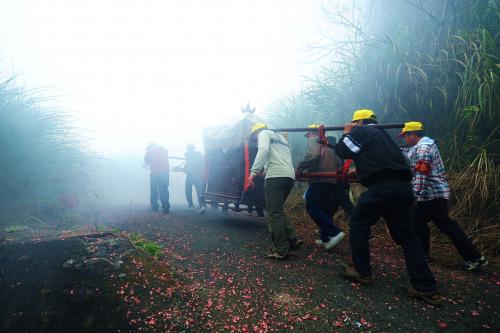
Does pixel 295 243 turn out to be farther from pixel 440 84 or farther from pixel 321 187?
pixel 440 84

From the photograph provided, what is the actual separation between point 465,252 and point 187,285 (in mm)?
3088

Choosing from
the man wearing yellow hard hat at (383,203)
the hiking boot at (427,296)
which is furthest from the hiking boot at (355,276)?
the hiking boot at (427,296)

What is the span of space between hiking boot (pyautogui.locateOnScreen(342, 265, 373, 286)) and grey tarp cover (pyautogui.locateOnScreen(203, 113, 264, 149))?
3232 mm

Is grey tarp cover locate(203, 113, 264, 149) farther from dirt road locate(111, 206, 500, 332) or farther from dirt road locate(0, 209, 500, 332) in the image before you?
dirt road locate(0, 209, 500, 332)

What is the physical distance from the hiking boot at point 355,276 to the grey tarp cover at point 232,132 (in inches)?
127

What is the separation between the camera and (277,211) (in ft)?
12.1

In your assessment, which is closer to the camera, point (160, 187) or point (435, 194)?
point (435, 194)

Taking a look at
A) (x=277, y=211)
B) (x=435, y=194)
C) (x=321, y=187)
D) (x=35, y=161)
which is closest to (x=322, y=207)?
(x=321, y=187)

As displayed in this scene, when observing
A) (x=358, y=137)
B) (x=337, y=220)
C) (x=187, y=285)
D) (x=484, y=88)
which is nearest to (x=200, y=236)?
(x=187, y=285)

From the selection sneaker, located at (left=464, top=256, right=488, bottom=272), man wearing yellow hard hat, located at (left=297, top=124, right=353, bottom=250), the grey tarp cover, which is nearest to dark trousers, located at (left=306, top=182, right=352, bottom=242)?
man wearing yellow hard hat, located at (left=297, top=124, right=353, bottom=250)

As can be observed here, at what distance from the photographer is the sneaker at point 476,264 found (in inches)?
125

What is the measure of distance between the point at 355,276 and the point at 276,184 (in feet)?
4.70

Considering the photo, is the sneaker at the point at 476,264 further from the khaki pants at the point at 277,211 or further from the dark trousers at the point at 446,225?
the khaki pants at the point at 277,211

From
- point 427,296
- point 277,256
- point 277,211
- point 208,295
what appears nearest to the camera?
point 427,296
